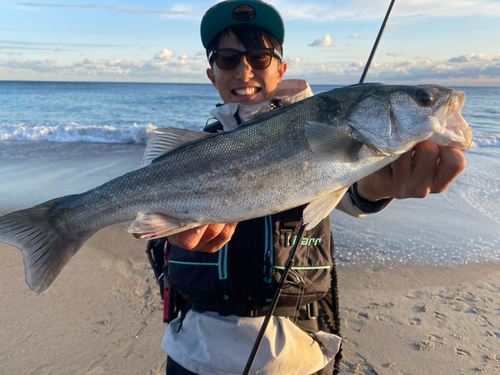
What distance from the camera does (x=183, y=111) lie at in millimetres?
29375

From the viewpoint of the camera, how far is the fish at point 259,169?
6.18 ft

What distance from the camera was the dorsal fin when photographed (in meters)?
2.12

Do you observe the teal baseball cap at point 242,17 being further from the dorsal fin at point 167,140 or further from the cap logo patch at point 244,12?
the dorsal fin at point 167,140

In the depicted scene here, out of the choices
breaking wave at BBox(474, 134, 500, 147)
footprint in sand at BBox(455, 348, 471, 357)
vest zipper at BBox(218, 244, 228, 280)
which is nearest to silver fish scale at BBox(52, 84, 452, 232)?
vest zipper at BBox(218, 244, 228, 280)

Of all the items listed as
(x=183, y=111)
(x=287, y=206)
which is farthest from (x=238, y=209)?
(x=183, y=111)

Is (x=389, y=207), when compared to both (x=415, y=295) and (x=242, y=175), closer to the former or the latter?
(x=415, y=295)

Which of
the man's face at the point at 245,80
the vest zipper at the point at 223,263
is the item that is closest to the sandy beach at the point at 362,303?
the vest zipper at the point at 223,263

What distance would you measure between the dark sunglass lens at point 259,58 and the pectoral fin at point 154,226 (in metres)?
1.65

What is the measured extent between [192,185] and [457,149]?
1.52 meters

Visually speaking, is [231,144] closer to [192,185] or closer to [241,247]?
[192,185]

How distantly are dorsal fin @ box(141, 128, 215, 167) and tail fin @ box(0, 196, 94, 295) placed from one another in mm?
664

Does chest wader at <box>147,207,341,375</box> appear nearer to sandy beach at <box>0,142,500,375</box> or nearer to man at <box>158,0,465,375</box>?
man at <box>158,0,465,375</box>

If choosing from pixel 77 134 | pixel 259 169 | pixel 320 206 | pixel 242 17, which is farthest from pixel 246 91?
pixel 77 134

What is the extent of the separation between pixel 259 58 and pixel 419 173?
172cm
